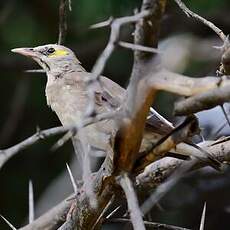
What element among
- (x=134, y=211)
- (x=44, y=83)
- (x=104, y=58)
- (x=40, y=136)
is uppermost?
(x=104, y=58)

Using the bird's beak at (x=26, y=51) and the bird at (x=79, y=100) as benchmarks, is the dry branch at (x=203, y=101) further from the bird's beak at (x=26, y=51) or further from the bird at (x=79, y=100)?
the bird's beak at (x=26, y=51)

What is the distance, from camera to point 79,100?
3.85 meters

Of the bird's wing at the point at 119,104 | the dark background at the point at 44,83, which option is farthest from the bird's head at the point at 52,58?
the bird's wing at the point at 119,104

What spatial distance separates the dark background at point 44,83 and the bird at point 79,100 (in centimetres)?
56

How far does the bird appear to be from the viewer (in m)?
3.39

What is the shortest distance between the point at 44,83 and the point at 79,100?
203cm

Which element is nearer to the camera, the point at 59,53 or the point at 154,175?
the point at 154,175

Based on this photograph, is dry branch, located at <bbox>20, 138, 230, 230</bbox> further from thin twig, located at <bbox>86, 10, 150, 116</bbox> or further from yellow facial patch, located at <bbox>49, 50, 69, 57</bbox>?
thin twig, located at <bbox>86, 10, 150, 116</bbox>

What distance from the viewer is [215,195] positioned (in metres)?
5.23

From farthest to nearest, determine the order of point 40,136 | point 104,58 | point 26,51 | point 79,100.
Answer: point 26,51 → point 79,100 → point 40,136 → point 104,58

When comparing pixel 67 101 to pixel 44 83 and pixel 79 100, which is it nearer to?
pixel 79 100

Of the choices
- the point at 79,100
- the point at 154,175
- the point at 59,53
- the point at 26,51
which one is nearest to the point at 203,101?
the point at 154,175

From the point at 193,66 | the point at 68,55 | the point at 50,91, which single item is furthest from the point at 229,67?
the point at 193,66

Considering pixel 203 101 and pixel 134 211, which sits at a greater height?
pixel 203 101
